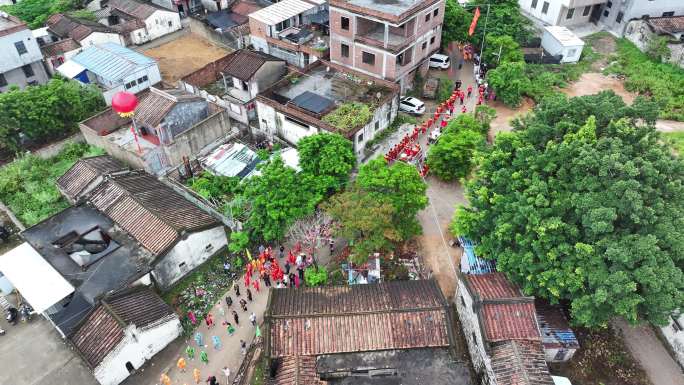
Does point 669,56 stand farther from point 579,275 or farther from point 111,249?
point 111,249

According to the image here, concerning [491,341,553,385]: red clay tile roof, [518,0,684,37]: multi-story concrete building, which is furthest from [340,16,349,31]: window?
[491,341,553,385]: red clay tile roof

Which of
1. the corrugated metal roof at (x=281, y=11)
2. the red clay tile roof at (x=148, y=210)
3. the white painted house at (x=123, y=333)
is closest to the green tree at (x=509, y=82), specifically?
the corrugated metal roof at (x=281, y=11)

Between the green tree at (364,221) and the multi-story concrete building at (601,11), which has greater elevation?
the multi-story concrete building at (601,11)

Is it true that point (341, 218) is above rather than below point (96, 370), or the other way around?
above

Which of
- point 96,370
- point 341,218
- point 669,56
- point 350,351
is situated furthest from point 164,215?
point 669,56

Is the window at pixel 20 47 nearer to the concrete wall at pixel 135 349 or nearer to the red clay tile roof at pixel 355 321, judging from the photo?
the concrete wall at pixel 135 349
